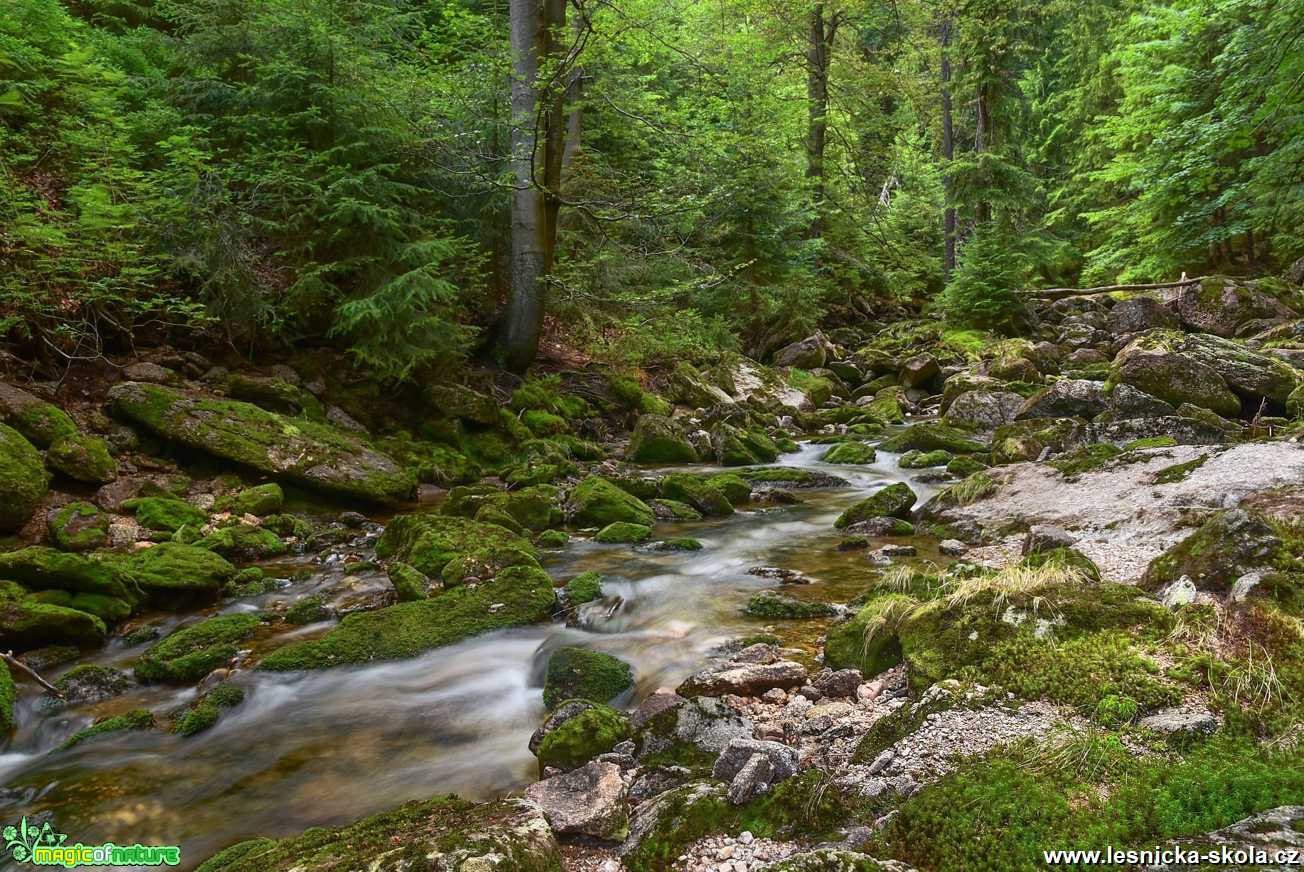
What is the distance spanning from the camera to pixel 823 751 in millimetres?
3258

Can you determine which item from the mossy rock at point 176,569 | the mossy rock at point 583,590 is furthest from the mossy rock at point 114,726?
the mossy rock at point 583,590

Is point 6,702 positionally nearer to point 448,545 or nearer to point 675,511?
point 448,545

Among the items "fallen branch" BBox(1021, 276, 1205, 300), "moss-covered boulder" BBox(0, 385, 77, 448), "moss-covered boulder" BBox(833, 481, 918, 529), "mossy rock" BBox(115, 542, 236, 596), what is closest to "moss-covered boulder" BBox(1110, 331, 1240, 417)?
"moss-covered boulder" BBox(833, 481, 918, 529)

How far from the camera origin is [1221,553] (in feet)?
12.3

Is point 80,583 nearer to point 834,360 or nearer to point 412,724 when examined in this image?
point 412,724

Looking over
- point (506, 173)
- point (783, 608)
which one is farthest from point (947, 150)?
point (783, 608)

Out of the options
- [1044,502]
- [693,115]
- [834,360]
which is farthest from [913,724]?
[693,115]

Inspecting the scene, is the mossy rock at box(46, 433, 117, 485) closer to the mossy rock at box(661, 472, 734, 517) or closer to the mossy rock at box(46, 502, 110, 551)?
the mossy rock at box(46, 502, 110, 551)

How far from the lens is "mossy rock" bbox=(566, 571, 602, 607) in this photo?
658cm

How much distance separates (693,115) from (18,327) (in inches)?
700

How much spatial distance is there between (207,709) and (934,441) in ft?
38.6

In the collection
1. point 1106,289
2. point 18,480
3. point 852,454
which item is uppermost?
point 1106,289

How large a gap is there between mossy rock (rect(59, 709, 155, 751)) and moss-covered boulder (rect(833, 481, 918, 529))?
7.06m

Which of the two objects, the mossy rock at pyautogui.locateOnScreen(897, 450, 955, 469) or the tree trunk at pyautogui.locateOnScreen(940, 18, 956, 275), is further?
the tree trunk at pyautogui.locateOnScreen(940, 18, 956, 275)
